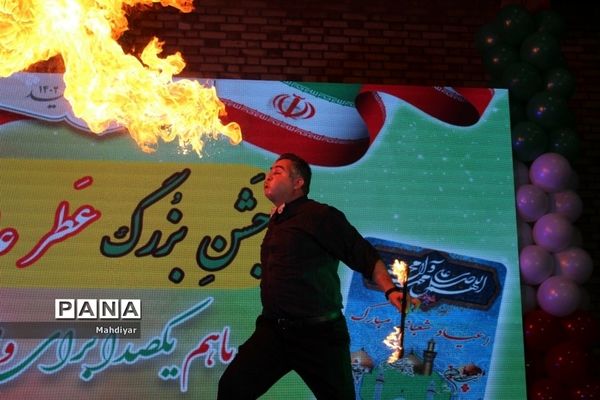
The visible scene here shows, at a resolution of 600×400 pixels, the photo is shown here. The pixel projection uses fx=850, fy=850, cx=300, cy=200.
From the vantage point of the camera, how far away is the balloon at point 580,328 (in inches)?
198

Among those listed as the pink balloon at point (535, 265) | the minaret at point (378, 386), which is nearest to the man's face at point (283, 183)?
the minaret at point (378, 386)

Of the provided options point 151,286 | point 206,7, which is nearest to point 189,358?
point 151,286

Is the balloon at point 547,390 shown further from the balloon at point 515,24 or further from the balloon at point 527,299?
the balloon at point 515,24

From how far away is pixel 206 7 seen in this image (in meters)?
6.11

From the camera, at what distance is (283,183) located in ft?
12.1

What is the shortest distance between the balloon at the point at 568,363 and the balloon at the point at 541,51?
68.4 inches

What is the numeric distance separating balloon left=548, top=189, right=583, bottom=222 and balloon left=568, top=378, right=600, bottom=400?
1.00m

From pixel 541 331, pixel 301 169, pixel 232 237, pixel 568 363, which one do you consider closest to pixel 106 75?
pixel 232 237

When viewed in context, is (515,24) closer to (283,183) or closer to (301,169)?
(301,169)

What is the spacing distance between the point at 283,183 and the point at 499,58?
2349 millimetres

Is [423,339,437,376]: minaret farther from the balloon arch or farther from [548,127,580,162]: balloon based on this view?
[548,127,580,162]: balloon

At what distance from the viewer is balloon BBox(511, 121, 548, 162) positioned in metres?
5.26

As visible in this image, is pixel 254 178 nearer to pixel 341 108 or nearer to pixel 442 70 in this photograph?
pixel 341 108

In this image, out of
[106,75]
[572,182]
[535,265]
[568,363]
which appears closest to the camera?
[106,75]
